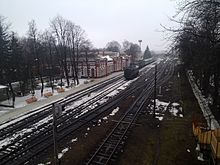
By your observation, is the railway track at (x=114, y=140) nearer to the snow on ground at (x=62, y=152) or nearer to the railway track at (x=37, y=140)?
the snow on ground at (x=62, y=152)

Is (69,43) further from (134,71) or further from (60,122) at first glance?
(60,122)

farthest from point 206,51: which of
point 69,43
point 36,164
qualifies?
point 69,43

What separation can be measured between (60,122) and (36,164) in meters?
6.97

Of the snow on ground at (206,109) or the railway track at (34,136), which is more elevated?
the snow on ground at (206,109)

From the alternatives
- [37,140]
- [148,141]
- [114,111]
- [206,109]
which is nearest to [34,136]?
[37,140]

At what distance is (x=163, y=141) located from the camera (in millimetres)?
15172

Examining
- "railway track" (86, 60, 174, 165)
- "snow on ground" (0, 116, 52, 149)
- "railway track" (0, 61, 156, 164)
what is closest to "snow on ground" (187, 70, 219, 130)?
"railway track" (86, 60, 174, 165)

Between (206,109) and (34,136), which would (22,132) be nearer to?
(34,136)

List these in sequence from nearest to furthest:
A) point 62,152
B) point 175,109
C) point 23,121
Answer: point 62,152
point 23,121
point 175,109

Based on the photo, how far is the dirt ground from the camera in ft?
41.9

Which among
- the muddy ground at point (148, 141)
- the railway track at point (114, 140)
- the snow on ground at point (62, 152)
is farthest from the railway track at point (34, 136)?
the railway track at point (114, 140)

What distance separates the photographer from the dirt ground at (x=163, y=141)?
503 inches

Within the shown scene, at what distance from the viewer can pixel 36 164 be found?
12602 mm

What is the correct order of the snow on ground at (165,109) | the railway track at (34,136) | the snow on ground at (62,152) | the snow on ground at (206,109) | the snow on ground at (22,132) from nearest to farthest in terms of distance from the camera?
the snow on ground at (62,152), the railway track at (34,136), the snow on ground at (22,132), the snow on ground at (206,109), the snow on ground at (165,109)
